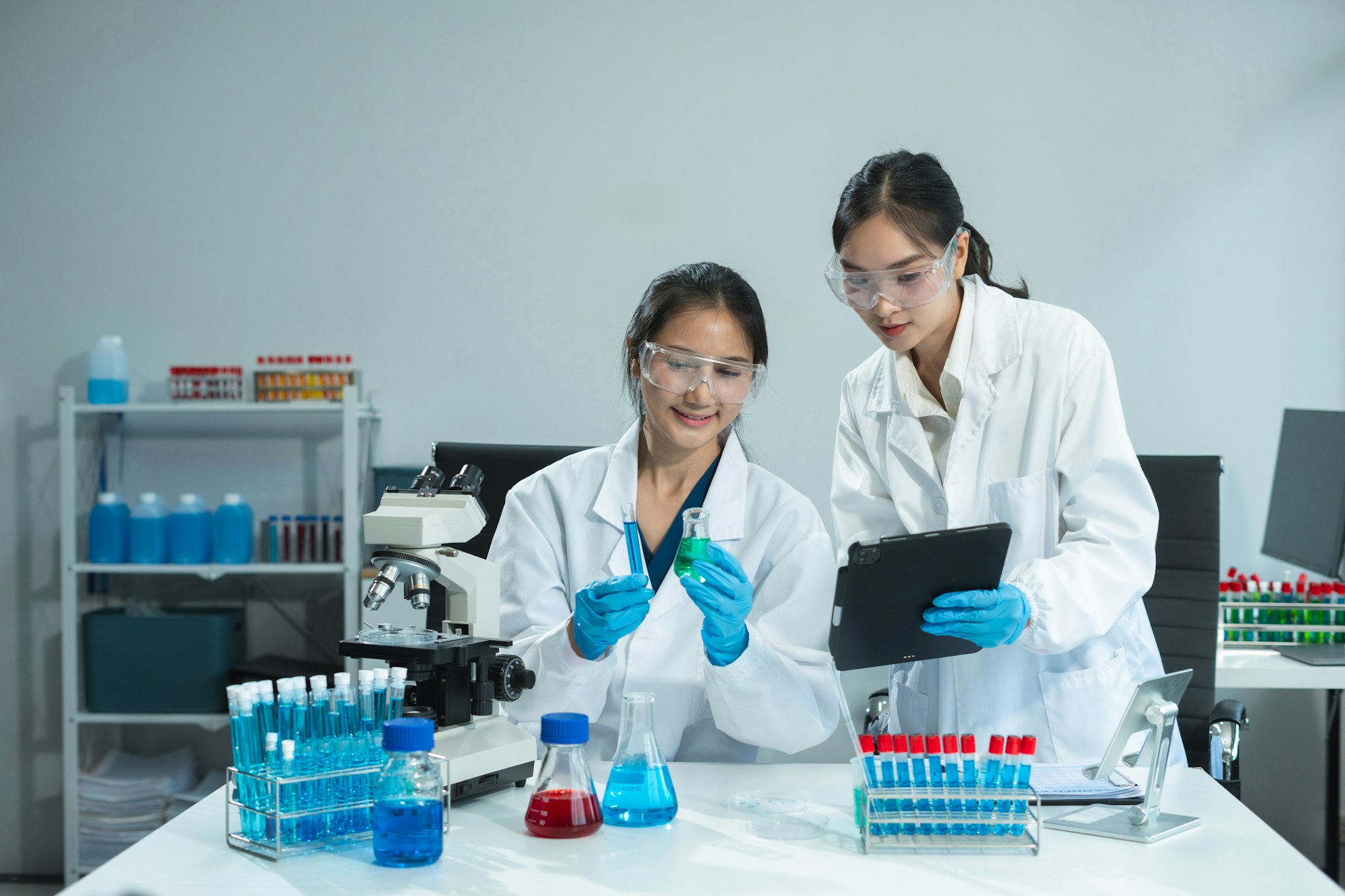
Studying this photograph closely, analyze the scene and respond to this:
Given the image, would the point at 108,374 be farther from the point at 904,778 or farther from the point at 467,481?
the point at 904,778

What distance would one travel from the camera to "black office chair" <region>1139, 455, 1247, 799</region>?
2131 millimetres

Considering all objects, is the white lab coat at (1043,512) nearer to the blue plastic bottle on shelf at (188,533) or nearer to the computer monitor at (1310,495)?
the computer monitor at (1310,495)

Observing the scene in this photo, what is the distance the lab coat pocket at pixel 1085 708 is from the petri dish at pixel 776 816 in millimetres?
529

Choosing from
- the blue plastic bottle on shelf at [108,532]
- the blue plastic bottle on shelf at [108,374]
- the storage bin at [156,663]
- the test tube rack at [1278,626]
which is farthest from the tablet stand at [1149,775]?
the blue plastic bottle on shelf at [108,374]

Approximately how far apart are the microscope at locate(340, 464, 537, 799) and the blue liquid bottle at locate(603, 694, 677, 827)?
178 millimetres

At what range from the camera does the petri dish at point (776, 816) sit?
1236mm

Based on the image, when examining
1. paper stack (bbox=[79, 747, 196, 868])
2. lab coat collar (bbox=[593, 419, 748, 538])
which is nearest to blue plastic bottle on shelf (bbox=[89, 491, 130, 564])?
paper stack (bbox=[79, 747, 196, 868])

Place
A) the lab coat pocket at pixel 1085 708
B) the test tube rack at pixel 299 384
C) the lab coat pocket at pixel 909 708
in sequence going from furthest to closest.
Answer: the test tube rack at pixel 299 384
the lab coat pocket at pixel 909 708
the lab coat pocket at pixel 1085 708

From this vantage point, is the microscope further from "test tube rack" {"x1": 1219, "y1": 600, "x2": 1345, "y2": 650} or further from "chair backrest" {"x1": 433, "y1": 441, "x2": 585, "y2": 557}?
"test tube rack" {"x1": 1219, "y1": 600, "x2": 1345, "y2": 650}

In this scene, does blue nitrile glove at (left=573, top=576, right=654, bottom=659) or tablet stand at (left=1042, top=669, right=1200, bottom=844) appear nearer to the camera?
tablet stand at (left=1042, top=669, right=1200, bottom=844)

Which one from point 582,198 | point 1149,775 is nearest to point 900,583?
point 1149,775

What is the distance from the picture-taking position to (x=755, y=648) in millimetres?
1472

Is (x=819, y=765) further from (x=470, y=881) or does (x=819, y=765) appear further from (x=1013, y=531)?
(x=470, y=881)

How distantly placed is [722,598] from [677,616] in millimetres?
329
